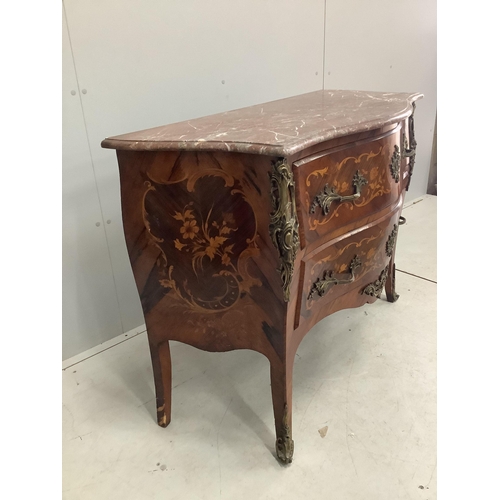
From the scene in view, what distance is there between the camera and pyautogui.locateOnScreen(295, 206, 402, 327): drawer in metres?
1.05

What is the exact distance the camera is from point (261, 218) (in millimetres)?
892

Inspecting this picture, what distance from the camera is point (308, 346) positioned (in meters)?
1.58

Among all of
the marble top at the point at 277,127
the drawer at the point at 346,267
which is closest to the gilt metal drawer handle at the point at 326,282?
the drawer at the point at 346,267

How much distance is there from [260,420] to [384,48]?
71.2 inches

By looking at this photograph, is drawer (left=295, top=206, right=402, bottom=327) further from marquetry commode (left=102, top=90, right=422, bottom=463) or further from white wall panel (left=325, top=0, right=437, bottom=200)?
white wall panel (left=325, top=0, right=437, bottom=200)

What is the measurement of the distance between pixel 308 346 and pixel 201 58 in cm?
107

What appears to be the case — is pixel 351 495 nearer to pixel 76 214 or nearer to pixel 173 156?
pixel 173 156

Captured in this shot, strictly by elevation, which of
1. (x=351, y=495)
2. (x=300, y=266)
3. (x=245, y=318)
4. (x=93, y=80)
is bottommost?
(x=351, y=495)

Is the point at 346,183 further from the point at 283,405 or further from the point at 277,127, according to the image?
the point at 283,405

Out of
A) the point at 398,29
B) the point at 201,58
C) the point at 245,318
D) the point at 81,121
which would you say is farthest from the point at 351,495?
the point at 398,29

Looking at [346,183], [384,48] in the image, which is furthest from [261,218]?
[384,48]

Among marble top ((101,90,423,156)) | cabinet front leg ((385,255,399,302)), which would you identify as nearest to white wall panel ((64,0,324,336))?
marble top ((101,90,423,156))

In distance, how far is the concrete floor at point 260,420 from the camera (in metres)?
1.11

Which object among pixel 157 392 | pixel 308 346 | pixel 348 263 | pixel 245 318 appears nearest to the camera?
pixel 245 318
